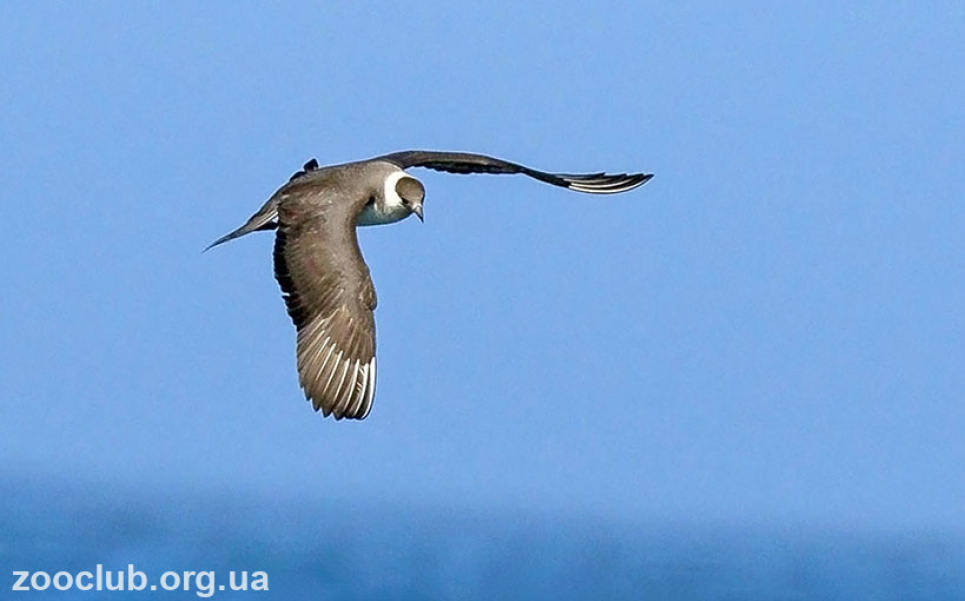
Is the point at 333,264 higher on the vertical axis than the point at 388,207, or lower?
lower

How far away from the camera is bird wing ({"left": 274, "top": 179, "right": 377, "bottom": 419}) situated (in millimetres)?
10758

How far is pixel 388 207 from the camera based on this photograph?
461 inches

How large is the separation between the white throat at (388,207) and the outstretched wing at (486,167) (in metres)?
0.66

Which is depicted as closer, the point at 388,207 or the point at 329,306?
the point at 329,306

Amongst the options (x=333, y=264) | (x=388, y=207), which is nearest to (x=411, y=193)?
(x=388, y=207)

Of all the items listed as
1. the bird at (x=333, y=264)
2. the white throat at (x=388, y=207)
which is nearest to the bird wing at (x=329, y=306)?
the bird at (x=333, y=264)

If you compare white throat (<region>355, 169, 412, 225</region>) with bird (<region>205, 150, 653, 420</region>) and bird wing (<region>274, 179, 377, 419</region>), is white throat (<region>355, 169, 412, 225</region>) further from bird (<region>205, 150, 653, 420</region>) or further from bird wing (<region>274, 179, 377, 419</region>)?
bird wing (<region>274, 179, 377, 419</region>)

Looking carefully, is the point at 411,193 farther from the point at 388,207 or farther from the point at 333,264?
the point at 333,264

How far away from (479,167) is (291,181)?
140cm

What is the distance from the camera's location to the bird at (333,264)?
10781 millimetres

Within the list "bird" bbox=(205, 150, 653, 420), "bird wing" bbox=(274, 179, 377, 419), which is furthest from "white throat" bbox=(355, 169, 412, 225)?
"bird wing" bbox=(274, 179, 377, 419)

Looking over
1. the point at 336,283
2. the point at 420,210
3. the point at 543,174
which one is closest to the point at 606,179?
the point at 543,174

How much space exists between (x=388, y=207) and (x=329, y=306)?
101cm

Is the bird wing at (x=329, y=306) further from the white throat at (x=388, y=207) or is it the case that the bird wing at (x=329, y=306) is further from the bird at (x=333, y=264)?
the white throat at (x=388, y=207)
